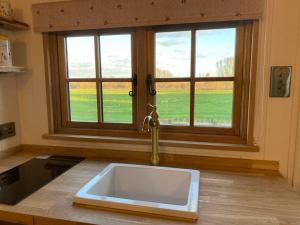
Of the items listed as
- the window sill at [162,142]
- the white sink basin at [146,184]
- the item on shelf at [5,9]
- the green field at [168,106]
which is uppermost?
the item on shelf at [5,9]

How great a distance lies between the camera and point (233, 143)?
133 centimetres

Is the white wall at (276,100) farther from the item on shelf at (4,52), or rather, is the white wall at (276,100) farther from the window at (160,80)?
the item on shelf at (4,52)

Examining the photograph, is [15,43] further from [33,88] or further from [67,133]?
[67,133]

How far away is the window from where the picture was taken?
1313 mm

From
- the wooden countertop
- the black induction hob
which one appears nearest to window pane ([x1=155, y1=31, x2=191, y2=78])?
the wooden countertop

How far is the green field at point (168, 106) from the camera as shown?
1.37 metres

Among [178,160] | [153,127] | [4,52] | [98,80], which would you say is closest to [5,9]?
[4,52]

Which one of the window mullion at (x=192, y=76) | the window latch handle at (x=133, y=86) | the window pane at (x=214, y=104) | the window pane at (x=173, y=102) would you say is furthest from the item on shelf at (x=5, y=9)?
the window pane at (x=214, y=104)

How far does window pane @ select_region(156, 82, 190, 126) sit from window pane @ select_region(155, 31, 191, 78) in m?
0.07

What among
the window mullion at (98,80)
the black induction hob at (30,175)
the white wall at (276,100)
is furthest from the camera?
the window mullion at (98,80)

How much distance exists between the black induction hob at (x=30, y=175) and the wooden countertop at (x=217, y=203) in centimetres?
5

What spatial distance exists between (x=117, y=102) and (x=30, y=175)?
656 mm

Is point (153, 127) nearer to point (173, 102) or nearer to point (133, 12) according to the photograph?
point (173, 102)

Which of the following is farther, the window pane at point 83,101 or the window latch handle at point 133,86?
the window pane at point 83,101
